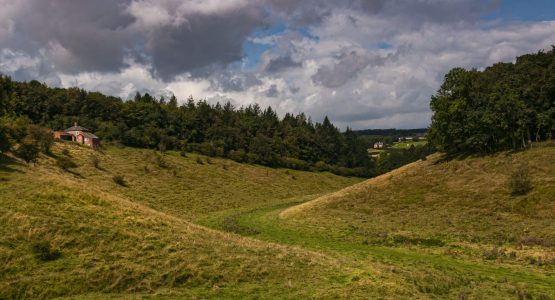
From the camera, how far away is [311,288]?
21.4m

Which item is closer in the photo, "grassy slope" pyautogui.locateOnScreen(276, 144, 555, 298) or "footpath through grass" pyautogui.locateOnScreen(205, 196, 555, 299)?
"footpath through grass" pyautogui.locateOnScreen(205, 196, 555, 299)

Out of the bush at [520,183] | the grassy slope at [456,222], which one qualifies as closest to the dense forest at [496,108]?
the grassy slope at [456,222]

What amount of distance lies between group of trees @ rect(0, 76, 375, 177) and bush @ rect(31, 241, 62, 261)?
85649 mm

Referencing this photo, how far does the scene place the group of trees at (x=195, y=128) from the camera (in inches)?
4614

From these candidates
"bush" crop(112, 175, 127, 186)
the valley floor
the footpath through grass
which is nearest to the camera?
the valley floor

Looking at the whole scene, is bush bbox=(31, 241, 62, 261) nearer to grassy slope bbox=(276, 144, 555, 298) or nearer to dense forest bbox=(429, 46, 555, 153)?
grassy slope bbox=(276, 144, 555, 298)

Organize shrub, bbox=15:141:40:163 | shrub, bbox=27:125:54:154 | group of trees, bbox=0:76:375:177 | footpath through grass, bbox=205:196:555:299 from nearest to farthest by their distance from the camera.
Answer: footpath through grass, bbox=205:196:555:299 → shrub, bbox=15:141:40:163 → shrub, bbox=27:125:54:154 → group of trees, bbox=0:76:375:177

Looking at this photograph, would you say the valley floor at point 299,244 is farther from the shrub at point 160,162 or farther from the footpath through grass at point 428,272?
the shrub at point 160,162

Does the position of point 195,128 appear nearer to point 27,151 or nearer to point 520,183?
point 27,151

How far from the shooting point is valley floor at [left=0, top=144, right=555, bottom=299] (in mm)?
21578

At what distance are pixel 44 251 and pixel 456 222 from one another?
1644 inches

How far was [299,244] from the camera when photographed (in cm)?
3797

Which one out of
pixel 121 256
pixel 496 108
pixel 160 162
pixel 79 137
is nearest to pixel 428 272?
pixel 121 256

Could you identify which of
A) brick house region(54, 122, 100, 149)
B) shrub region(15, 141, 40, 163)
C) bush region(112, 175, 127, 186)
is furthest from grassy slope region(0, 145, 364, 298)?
brick house region(54, 122, 100, 149)
